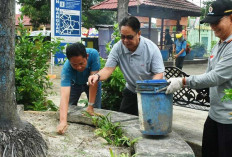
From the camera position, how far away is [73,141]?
11.3 ft

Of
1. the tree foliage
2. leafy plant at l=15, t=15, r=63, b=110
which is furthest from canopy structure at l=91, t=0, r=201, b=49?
leafy plant at l=15, t=15, r=63, b=110

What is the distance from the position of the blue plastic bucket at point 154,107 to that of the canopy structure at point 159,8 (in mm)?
12877

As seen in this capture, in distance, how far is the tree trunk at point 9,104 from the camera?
2.73 m

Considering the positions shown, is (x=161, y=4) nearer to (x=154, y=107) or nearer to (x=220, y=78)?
(x=154, y=107)

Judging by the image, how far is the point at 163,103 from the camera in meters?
2.94

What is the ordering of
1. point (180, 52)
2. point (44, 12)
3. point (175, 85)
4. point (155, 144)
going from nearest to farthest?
point (175, 85) → point (155, 144) → point (180, 52) → point (44, 12)

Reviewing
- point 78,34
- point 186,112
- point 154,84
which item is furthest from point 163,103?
point 78,34

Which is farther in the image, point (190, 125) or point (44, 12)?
→ point (44, 12)

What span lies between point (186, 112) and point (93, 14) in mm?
17284

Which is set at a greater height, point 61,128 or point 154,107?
point 154,107

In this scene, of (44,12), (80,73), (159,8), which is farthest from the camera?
(44,12)

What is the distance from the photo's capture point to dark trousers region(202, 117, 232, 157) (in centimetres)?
279

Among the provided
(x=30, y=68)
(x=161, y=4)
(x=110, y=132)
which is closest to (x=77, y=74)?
(x=110, y=132)

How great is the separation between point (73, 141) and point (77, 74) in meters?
1.02
